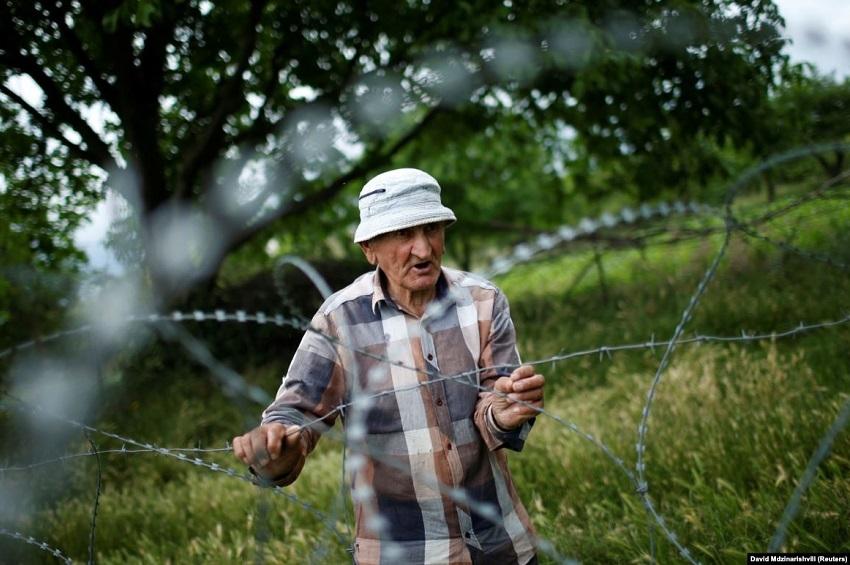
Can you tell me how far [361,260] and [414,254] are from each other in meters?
7.76

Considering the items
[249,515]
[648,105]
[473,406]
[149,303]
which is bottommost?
[249,515]

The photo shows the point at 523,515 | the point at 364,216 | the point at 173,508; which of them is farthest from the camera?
the point at 173,508

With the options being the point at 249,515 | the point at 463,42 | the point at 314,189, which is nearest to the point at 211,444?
the point at 249,515

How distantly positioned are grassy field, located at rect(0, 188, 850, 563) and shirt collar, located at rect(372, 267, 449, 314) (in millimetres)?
634

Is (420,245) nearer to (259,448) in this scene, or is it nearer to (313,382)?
(313,382)

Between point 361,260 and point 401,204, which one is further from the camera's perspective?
point 361,260

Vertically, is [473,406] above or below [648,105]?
below

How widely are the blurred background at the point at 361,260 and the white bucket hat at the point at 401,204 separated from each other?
175 cm

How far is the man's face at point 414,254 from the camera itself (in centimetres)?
195

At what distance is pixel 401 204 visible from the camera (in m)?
1.91

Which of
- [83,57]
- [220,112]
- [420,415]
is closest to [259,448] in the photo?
[420,415]

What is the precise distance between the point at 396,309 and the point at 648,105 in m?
5.30

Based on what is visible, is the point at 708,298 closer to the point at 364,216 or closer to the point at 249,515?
the point at 249,515

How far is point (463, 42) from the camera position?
6480 millimetres
